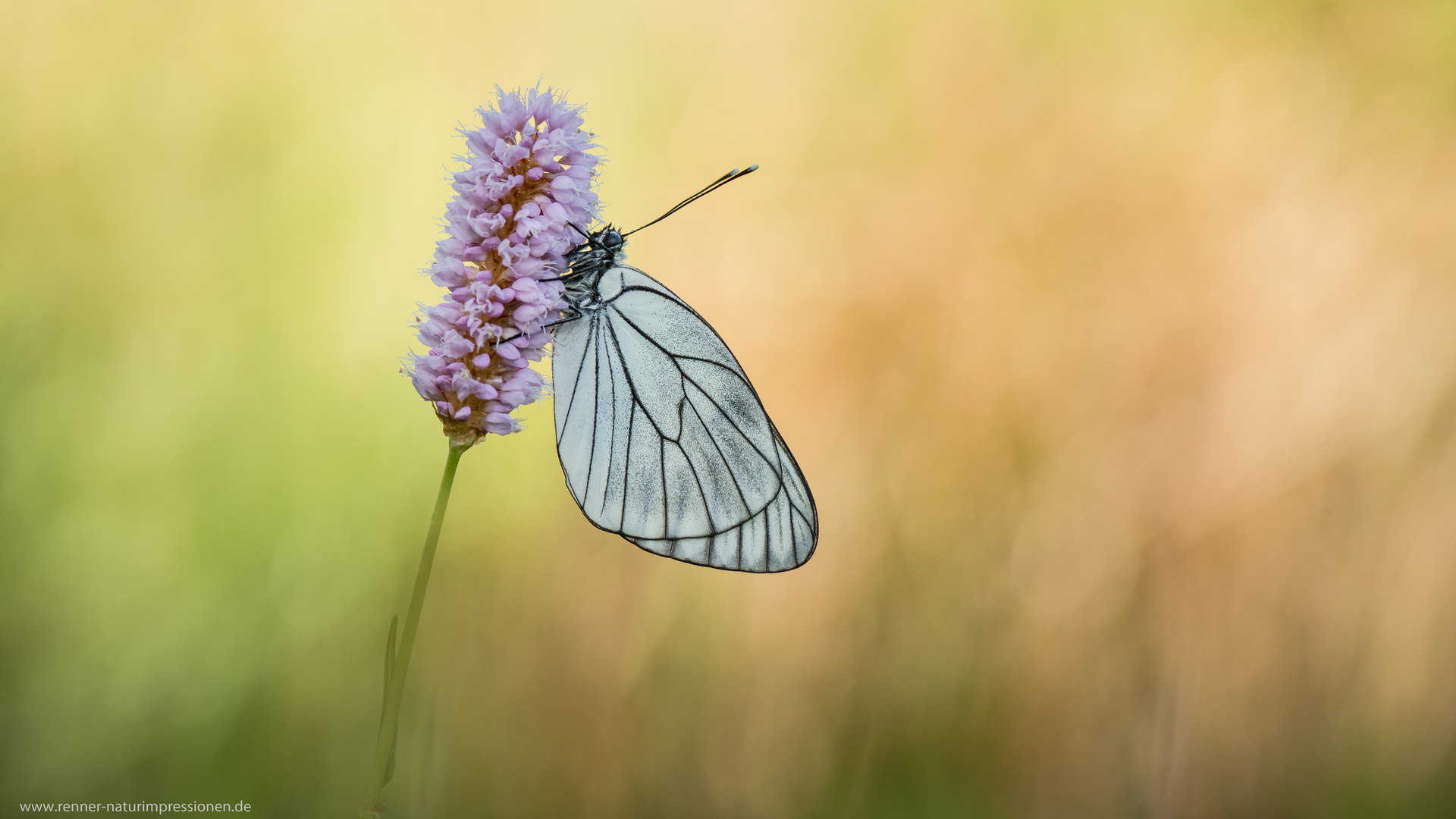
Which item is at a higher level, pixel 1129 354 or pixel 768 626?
pixel 1129 354

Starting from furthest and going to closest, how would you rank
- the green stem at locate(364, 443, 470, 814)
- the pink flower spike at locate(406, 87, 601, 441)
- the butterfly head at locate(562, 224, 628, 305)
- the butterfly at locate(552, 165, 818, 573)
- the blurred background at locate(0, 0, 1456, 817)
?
the blurred background at locate(0, 0, 1456, 817) → the butterfly at locate(552, 165, 818, 573) → the butterfly head at locate(562, 224, 628, 305) → the pink flower spike at locate(406, 87, 601, 441) → the green stem at locate(364, 443, 470, 814)

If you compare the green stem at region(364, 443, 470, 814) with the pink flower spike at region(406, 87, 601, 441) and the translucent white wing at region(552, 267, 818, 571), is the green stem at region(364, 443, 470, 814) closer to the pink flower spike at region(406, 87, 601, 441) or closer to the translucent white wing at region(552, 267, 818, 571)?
the pink flower spike at region(406, 87, 601, 441)

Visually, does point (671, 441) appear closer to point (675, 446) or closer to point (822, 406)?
point (675, 446)

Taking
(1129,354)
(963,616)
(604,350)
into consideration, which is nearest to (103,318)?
(604,350)

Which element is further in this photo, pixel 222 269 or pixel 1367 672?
pixel 1367 672

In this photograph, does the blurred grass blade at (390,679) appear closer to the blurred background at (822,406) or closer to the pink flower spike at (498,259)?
the pink flower spike at (498,259)

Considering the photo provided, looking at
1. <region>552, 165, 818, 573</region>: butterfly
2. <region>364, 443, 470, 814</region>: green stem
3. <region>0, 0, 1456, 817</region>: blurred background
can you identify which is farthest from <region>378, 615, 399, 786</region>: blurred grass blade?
<region>0, 0, 1456, 817</region>: blurred background

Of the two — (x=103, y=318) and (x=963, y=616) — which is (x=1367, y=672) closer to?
(x=963, y=616)
